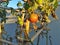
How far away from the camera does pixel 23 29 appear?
4.55 feet

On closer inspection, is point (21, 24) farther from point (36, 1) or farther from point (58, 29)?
point (58, 29)

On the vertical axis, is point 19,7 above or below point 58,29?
above

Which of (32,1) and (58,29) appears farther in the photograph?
(58,29)

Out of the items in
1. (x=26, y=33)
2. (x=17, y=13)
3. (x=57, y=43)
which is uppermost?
(x=17, y=13)

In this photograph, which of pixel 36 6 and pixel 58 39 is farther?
pixel 58 39

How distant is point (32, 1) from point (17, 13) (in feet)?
0.58

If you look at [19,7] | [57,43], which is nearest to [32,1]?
[19,7]

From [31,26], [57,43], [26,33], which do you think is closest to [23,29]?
[26,33]

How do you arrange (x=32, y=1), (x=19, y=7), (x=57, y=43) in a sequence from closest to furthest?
(x=32, y=1) < (x=19, y=7) < (x=57, y=43)

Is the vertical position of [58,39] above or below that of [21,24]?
below

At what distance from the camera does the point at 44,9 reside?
1.42 metres

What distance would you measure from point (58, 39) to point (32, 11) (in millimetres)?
3933

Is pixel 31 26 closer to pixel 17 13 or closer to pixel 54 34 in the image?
pixel 17 13

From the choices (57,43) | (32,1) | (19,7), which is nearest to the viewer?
(32,1)
